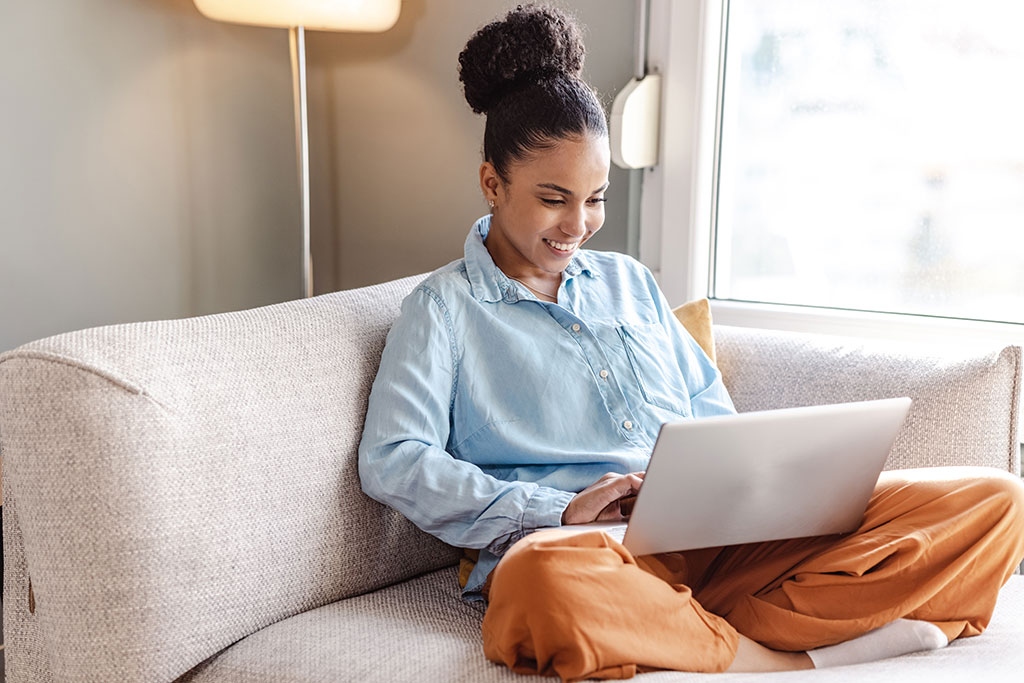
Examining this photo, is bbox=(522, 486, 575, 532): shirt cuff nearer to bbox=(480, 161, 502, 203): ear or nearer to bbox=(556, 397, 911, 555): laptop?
bbox=(556, 397, 911, 555): laptop

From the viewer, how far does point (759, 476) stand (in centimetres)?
111

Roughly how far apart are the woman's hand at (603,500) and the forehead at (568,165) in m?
0.44

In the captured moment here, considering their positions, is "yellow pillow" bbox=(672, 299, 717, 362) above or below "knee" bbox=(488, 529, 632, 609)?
above

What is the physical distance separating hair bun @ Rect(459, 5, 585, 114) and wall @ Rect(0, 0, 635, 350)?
67 cm

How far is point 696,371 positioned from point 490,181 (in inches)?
17.4

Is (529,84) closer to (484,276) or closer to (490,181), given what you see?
(490,181)

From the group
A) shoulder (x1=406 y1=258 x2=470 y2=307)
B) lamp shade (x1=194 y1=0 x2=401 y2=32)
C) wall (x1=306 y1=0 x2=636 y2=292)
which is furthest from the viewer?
wall (x1=306 y1=0 x2=636 y2=292)

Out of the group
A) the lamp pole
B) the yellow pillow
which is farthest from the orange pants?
the lamp pole

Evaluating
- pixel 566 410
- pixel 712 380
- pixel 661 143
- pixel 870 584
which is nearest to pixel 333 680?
pixel 566 410

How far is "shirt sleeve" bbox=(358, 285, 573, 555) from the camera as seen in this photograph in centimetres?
128

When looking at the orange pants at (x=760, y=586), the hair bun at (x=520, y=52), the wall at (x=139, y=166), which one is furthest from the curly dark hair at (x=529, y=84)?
the wall at (x=139, y=166)

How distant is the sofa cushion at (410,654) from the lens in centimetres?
109

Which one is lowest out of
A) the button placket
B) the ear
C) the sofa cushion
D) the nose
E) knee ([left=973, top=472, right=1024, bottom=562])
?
the sofa cushion

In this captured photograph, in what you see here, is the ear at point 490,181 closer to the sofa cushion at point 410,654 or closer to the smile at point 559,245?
the smile at point 559,245
